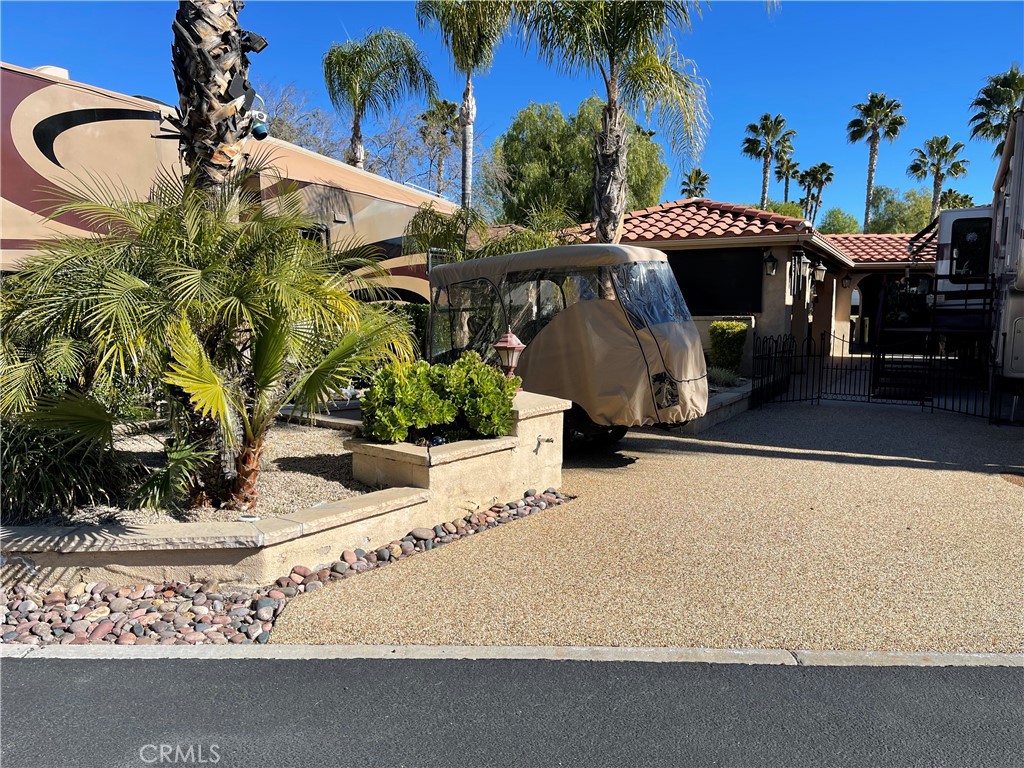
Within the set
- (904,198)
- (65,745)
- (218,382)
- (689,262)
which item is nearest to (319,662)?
(65,745)

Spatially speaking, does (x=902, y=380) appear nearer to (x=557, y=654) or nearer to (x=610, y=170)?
(x=610, y=170)

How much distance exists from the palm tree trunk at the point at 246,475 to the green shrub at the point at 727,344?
1106cm

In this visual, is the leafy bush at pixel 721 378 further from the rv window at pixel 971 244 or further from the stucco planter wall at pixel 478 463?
the stucco planter wall at pixel 478 463

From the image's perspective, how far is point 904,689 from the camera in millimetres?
3471

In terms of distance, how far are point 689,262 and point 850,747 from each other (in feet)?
47.5

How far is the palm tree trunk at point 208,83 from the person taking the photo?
261 inches

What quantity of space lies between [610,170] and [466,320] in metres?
4.57

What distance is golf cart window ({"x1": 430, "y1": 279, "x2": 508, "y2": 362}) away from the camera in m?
8.80

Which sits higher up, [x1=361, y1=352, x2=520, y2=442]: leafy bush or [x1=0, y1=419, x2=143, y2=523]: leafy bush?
[x1=361, y1=352, x2=520, y2=442]: leafy bush

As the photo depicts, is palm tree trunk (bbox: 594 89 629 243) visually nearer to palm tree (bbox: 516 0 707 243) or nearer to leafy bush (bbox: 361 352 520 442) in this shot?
palm tree (bbox: 516 0 707 243)

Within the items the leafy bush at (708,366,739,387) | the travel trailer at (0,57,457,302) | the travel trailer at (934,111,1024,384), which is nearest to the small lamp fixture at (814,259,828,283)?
the travel trailer at (934,111,1024,384)

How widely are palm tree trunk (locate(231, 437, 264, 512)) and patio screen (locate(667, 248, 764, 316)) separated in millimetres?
12000

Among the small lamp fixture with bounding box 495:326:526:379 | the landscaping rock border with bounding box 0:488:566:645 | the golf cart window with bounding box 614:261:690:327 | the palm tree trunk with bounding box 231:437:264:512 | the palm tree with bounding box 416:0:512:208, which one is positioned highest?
the palm tree with bounding box 416:0:512:208

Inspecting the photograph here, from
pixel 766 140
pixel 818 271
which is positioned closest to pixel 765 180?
pixel 766 140
